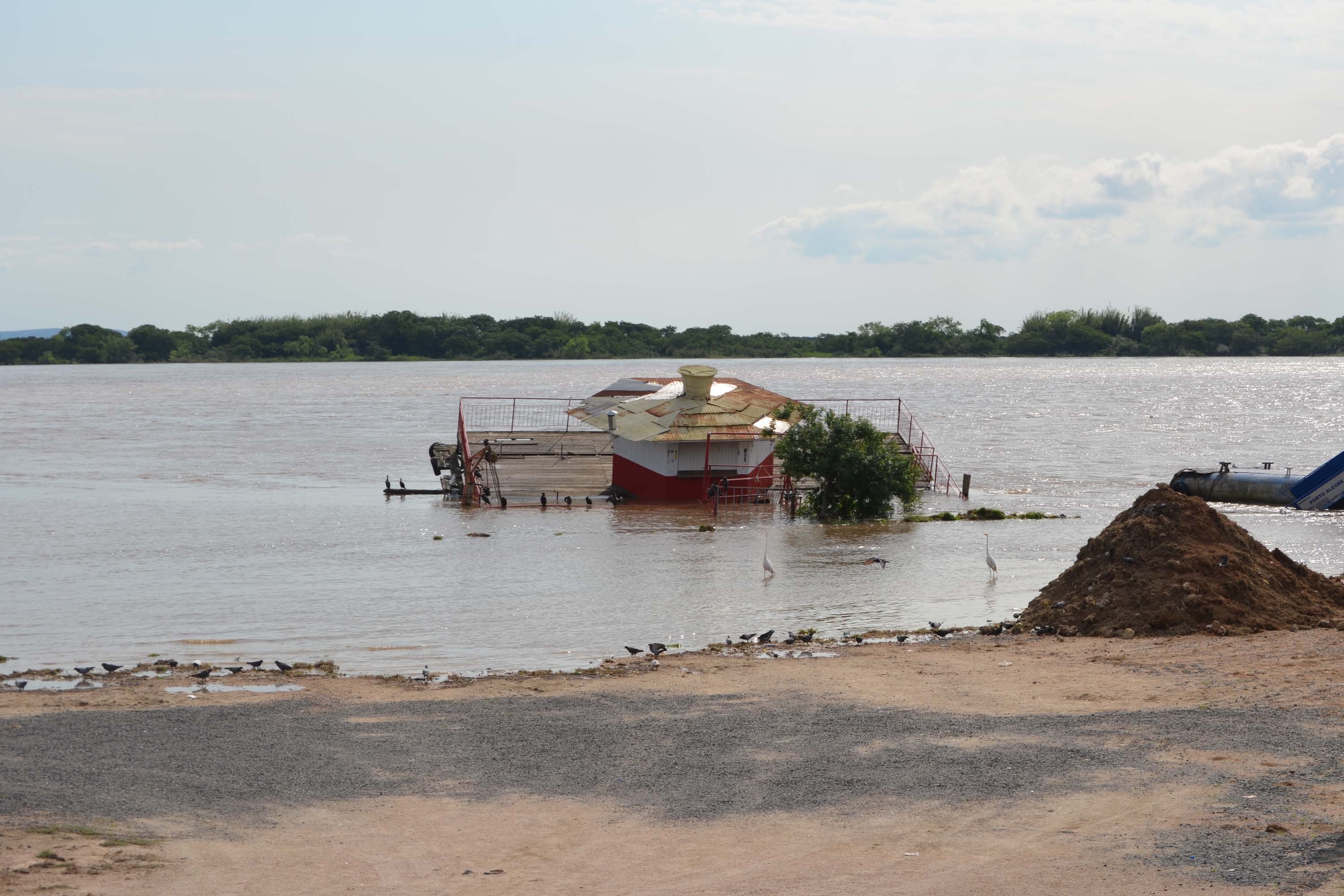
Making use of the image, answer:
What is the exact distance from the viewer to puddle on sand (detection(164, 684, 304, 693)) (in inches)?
564

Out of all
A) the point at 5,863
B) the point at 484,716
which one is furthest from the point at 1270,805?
the point at 5,863

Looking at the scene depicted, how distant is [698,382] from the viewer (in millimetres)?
38188

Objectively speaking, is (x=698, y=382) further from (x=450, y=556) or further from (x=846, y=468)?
Answer: (x=450, y=556)

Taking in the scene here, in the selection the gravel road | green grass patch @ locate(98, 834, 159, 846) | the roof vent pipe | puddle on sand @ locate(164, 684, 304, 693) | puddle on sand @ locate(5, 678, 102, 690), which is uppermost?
the roof vent pipe

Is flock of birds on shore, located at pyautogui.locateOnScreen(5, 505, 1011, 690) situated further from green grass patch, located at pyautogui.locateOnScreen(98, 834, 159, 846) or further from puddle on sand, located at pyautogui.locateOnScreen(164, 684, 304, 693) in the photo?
green grass patch, located at pyautogui.locateOnScreen(98, 834, 159, 846)

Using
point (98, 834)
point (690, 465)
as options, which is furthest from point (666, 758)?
point (690, 465)

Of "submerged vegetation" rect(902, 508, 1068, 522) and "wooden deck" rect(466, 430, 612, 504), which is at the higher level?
"wooden deck" rect(466, 430, 612, 504)

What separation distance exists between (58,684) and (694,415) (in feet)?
78.9

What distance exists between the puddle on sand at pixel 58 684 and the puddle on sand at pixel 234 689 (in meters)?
1.08

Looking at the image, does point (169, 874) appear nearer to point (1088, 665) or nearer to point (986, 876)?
point (986, 876)

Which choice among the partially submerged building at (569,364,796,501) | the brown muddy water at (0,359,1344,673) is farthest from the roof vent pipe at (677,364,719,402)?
the brown muddy water at (0,359,1344,673)

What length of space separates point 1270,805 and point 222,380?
18694 centimetres

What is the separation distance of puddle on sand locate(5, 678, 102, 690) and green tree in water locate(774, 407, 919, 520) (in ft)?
72.8

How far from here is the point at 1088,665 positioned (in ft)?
47.2
